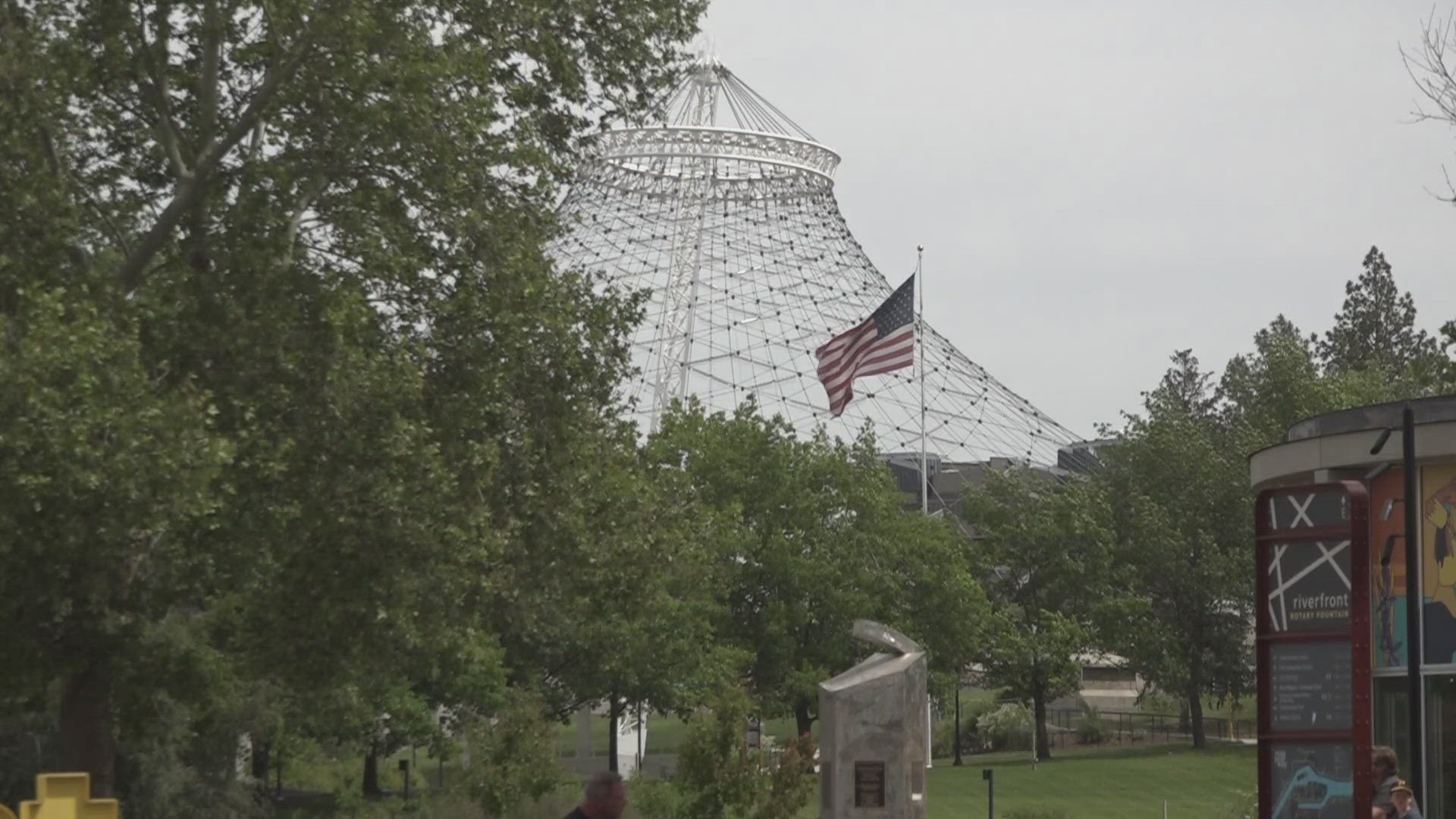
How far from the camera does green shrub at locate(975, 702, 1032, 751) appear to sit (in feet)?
217

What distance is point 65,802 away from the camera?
13.5 metres

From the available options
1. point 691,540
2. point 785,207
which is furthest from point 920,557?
point 785,207

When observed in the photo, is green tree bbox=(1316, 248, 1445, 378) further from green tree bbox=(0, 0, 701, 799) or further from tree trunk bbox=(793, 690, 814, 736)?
green tree bbox=(0, 0, 701, 799)

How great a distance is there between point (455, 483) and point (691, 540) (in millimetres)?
6671

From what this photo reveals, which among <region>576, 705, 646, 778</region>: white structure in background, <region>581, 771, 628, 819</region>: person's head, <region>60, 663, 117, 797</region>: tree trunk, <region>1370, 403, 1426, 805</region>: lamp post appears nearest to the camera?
<region>581, 771, 628, 819</region>: person's head

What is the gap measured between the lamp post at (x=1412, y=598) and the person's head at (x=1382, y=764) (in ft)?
10.2

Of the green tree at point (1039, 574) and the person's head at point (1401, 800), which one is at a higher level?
the green tree at point (1039, 574)

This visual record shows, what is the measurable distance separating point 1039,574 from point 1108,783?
14.9 metres

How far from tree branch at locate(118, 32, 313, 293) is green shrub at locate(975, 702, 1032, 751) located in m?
49.8

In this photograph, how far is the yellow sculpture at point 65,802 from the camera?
1343 centimetres

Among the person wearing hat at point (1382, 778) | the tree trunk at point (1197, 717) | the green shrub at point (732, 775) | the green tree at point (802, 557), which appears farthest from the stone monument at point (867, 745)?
the tree trunk at point (1197, 717)

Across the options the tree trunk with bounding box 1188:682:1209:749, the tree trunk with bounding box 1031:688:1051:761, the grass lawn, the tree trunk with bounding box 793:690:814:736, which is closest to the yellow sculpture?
the grass lawn

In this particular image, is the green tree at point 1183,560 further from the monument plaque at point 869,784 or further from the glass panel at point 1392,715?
the monument plaque at point 869,784

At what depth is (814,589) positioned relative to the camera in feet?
161
